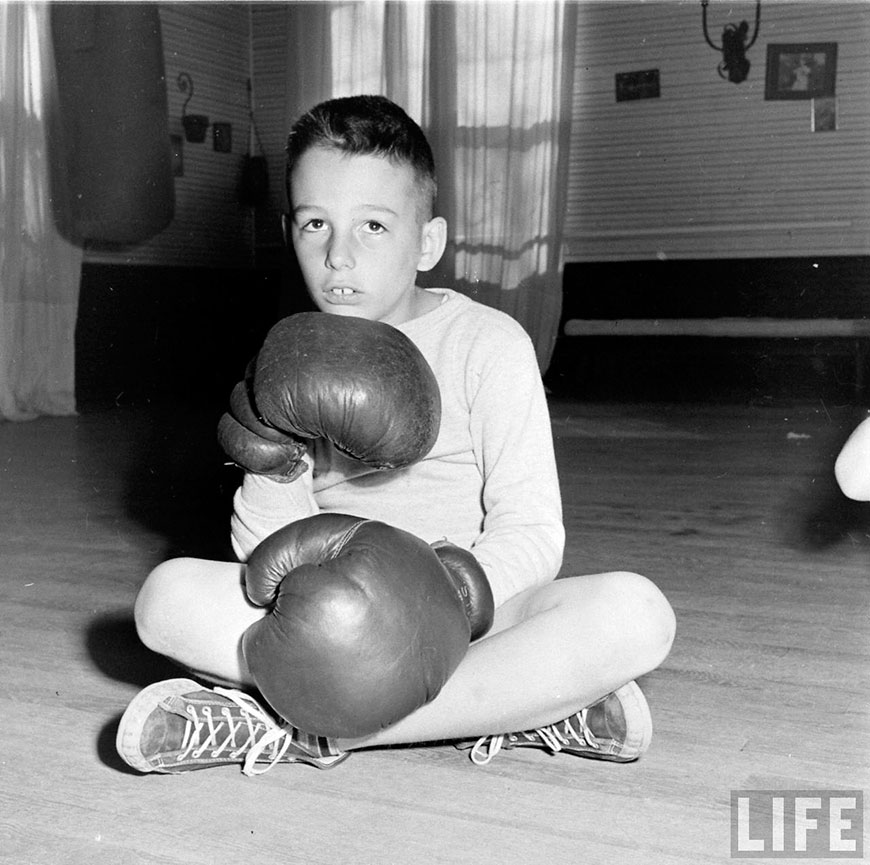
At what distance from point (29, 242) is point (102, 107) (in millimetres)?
651

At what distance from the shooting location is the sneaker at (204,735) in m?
0.94

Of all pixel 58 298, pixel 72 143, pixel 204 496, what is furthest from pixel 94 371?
pixel 204 496

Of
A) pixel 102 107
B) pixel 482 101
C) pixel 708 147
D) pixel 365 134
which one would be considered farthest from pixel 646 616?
pixel 708 147

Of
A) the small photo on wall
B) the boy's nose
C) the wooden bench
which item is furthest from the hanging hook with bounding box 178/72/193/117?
the boy's nose

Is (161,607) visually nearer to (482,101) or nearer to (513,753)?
(513,753)

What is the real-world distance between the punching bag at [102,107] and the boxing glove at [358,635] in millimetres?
4183

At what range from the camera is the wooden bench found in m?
4.91

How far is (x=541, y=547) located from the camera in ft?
3.42

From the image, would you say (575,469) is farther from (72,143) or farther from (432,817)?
(72,143)

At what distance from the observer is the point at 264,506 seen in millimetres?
1076

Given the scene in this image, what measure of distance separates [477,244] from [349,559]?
181 inches

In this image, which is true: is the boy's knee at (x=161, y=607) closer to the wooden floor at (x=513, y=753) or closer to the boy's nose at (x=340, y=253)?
the wooden floor at (x=513, y=753)

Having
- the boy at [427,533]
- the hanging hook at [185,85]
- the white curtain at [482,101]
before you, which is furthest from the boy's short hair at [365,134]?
the hanging hook at [185,85]

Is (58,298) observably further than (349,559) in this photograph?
Yes
